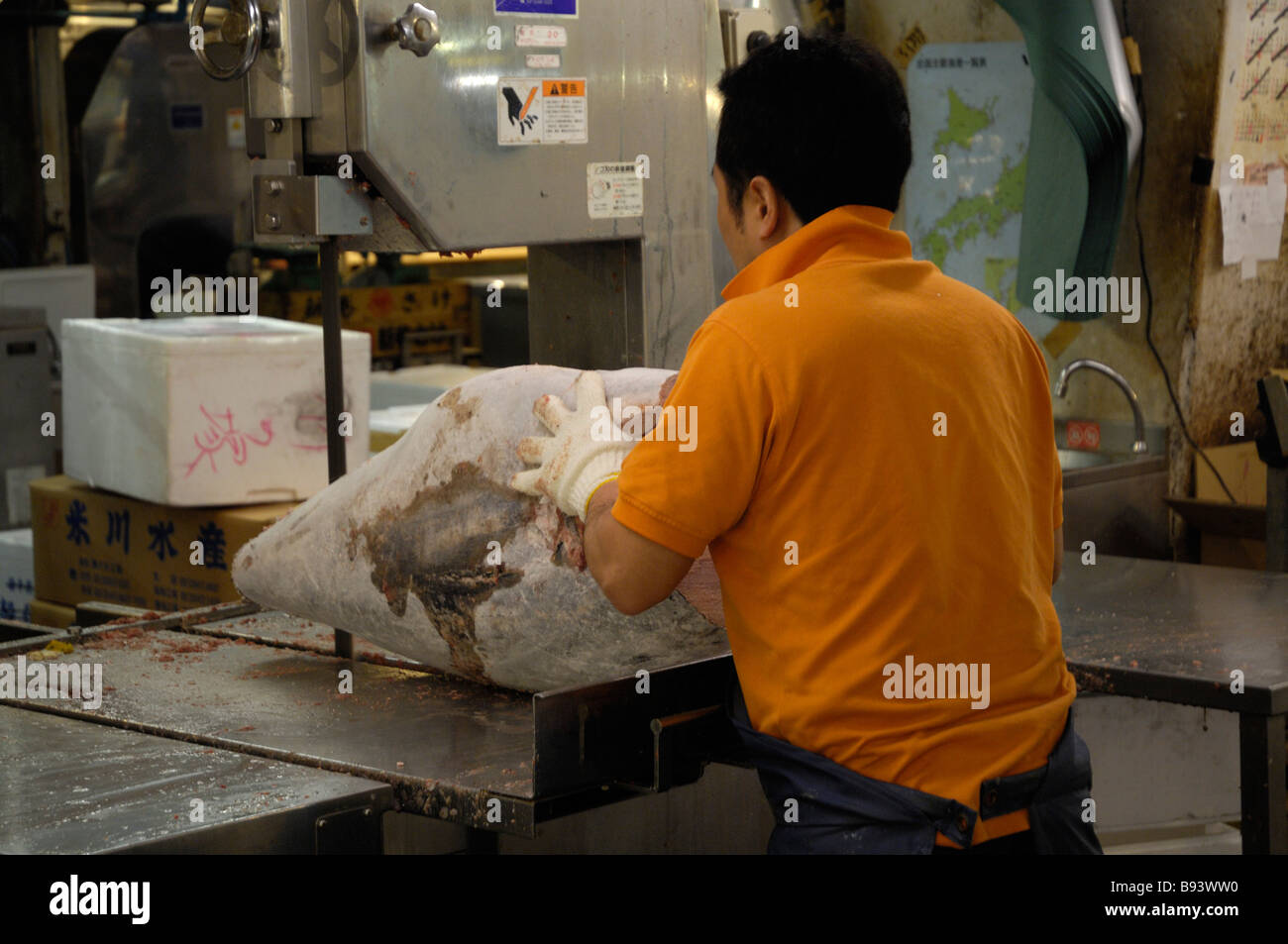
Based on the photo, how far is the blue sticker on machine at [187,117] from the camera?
6.49 meters

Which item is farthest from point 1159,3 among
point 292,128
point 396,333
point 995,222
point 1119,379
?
Answer: point 396,333

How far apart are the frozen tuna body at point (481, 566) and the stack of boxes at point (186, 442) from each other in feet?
3.12

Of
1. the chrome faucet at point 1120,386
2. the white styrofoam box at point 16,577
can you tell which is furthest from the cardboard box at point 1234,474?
the white styrofoam box at point 16,577

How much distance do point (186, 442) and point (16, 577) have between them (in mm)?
913

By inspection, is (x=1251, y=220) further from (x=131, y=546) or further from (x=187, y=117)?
(x=187, y=117)

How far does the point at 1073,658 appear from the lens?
219 cm

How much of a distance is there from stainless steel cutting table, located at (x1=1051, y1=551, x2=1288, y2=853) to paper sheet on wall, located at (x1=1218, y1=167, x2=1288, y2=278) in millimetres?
1111

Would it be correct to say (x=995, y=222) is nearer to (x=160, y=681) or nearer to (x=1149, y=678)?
(x=1149, y=678)

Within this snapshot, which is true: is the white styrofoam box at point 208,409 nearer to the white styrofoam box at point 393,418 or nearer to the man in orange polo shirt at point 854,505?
the white styrofoam box at point 393,418

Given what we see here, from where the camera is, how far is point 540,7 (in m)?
2.07

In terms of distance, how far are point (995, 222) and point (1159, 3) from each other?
62cm
